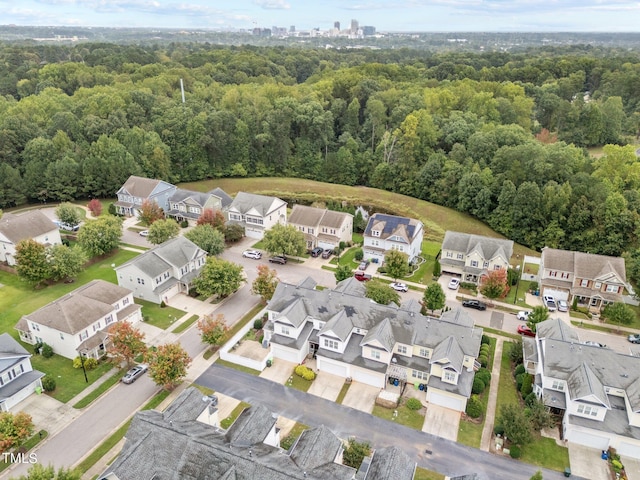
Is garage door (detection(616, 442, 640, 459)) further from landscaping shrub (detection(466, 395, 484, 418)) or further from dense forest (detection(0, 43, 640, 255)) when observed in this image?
dense forest (detection(0, 43, 640, 255))

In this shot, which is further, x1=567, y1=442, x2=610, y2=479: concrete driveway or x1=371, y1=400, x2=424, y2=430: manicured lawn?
x1=371, y1=400, x2=424, y2=430: manicured lawn

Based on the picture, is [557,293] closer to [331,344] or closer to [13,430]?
[331,344]

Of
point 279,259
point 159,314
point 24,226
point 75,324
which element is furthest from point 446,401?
point 24,226

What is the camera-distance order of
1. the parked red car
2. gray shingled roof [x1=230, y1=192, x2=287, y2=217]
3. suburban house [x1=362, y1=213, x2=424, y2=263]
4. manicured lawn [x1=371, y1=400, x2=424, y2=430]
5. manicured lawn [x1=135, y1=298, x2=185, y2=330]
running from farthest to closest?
gray shingled roof [x1=230, y1=192, x2=287, y2=217], suburban house [x1=362, y1=213, x2=424, y2=263], manicured lawn [x1=135, y1=298, x2=185, y2=330], the parked red car, manicured lawn [x1=371, y1=400, x2=424, y2=430]

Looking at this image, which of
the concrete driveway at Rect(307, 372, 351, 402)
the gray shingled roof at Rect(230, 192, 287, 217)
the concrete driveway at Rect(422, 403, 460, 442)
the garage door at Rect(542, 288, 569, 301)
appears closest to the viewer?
the concrete driveway at Rect(422, 403, 460, 442)

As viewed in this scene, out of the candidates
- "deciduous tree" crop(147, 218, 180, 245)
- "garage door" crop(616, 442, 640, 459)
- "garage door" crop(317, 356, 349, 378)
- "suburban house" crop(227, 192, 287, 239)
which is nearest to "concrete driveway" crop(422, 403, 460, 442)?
"garage door" crop(317, 356, 349, 378)

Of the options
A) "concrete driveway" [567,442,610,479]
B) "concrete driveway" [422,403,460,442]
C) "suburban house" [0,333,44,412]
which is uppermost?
"suburban house" [0,333,44,412]
